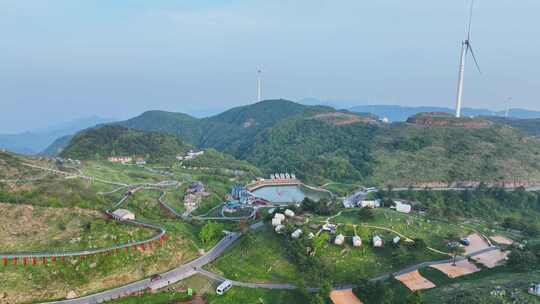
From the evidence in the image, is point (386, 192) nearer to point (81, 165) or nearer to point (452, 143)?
point (452, 143)

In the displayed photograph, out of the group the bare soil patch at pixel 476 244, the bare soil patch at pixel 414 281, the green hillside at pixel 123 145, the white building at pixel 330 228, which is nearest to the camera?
the bare soil patch at pixel 414 281

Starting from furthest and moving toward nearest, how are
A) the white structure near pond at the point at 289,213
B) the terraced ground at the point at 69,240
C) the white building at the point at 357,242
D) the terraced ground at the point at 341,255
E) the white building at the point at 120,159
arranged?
the white building at the point at 120,159, the white structure near pond at the point at 289,213, the white building at the point at 357,242, the terraced ground at the point at 341,255, the terraced ground at the point at 69,240

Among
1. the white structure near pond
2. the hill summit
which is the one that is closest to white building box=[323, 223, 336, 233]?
the white structure near pond

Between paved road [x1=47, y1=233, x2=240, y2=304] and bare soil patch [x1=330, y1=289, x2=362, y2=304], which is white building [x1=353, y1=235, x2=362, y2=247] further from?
paved road [x1=47, y1=233, x2=240, y2=304]

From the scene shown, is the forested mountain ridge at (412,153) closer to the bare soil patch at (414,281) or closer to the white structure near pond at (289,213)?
the white structure near pond at (289,213)

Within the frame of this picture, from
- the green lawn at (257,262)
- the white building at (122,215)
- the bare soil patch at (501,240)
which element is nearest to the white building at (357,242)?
the green lawn at (257,262)

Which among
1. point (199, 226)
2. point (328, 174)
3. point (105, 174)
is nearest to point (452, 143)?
point (328, 174)

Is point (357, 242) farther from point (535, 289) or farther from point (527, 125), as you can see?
point (527, 125)
